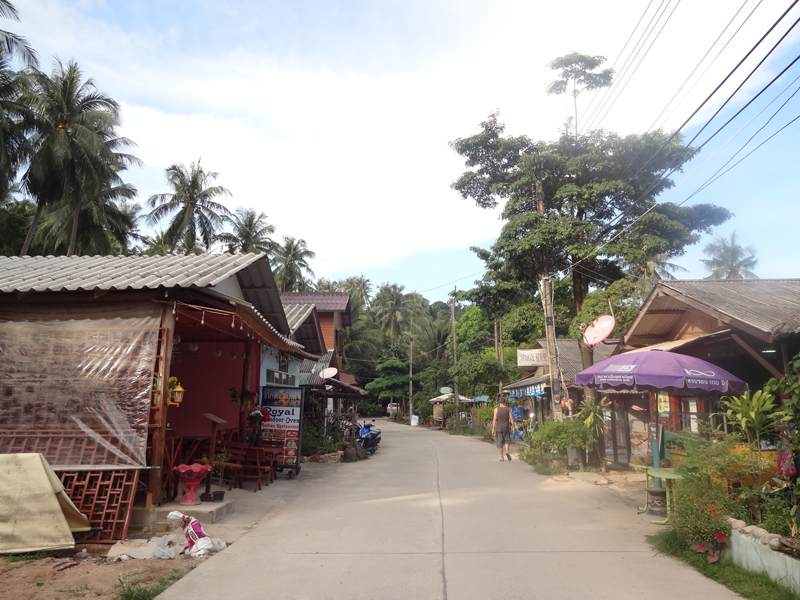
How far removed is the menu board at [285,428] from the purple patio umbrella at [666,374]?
709 cm

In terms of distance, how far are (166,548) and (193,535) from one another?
321 millimetres

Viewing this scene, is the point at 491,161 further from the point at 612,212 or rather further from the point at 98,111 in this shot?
the point at 98,111

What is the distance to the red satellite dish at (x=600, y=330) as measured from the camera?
11227 mm

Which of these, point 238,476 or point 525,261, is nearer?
point 238,476

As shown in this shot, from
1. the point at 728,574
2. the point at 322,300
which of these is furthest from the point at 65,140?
the point at 728,574

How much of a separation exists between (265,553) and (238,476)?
4.76 m

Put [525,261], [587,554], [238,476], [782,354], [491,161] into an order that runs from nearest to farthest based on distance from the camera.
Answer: [587,554] < [782,354] < [238,476] < [525,261] < [491,161]

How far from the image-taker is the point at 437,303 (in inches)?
2916

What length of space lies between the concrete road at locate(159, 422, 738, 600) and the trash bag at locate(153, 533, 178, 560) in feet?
1.65

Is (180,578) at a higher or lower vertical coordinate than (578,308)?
lower

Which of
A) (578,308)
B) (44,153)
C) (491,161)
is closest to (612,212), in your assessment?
(578,308)

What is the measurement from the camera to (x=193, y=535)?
6473 millimetres

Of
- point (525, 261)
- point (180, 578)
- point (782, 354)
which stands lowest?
point (180, 578)

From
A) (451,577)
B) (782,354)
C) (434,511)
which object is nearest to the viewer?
(451,577)
